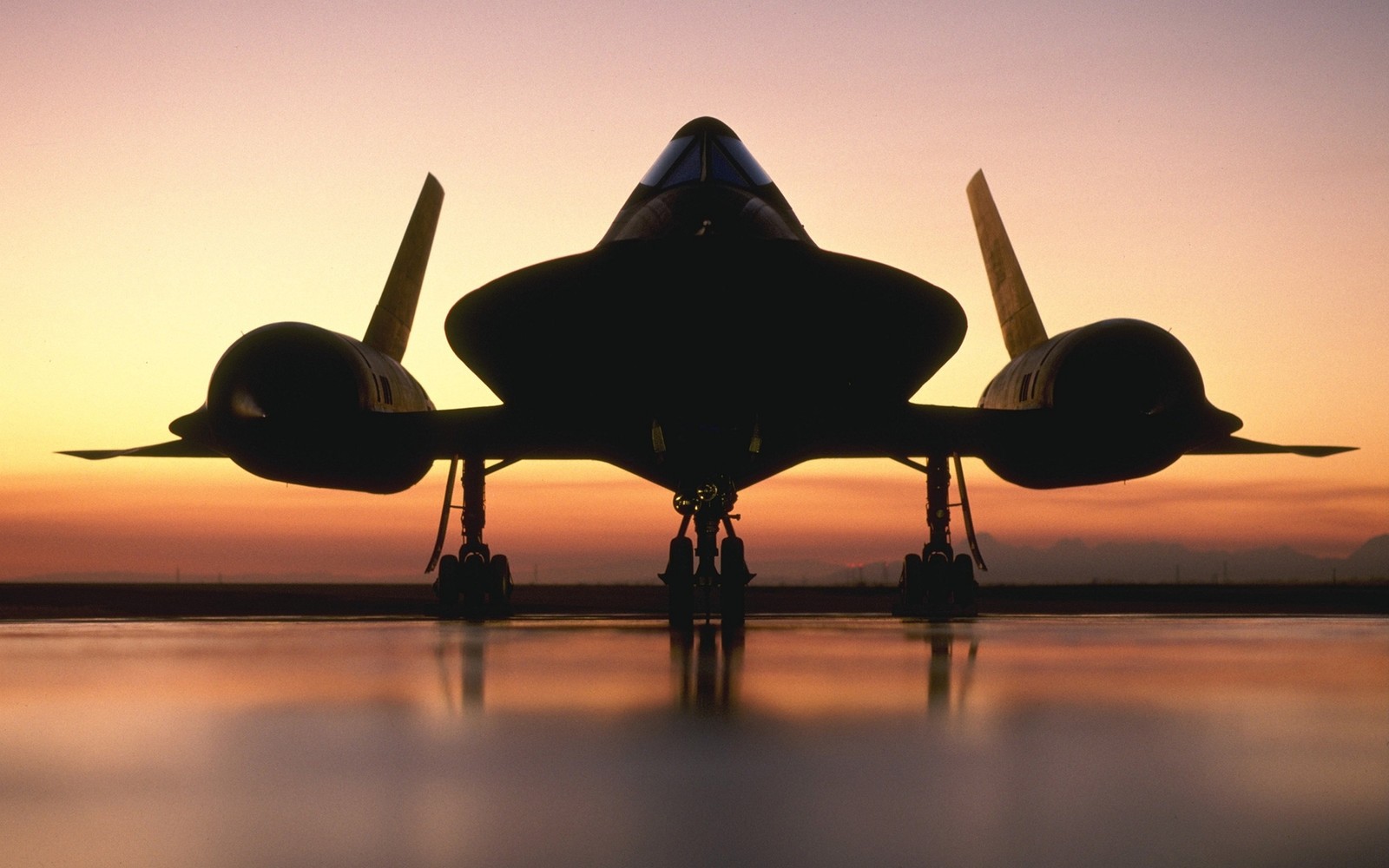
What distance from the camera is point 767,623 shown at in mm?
10867

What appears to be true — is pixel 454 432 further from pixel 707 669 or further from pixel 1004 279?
pixel 1004 279

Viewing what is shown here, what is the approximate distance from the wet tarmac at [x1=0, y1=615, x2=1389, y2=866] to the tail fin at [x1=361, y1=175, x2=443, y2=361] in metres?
6.89

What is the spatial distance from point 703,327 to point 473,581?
5.22 meters

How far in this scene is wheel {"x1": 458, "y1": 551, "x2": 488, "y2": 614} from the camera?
1123 centimetres

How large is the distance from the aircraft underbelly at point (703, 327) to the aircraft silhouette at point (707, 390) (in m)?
0.01

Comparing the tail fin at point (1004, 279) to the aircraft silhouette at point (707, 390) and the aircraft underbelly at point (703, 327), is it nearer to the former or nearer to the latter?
the aircraft silhouette at point (707, 390)

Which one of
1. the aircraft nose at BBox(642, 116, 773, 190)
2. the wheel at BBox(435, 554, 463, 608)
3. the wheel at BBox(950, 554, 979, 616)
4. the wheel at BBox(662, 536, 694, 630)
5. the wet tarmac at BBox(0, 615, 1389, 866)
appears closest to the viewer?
the wet tarmac at BBox(0, 615, 1389, 866)

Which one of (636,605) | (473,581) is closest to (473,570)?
(473,581)

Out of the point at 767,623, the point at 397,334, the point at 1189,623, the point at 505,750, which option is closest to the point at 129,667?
the point at 505,750

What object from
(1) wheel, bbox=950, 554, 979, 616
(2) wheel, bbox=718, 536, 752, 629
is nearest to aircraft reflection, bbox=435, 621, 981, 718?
(2) wheel, bbox=718, 536, 752, 629

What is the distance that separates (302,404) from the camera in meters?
9.31

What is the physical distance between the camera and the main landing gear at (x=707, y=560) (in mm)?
8812

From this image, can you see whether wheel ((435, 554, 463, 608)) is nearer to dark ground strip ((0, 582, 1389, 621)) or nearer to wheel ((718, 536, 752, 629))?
dark ground strip ((0, 582, 1389, 621))

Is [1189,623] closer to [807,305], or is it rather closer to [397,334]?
[807,305]
